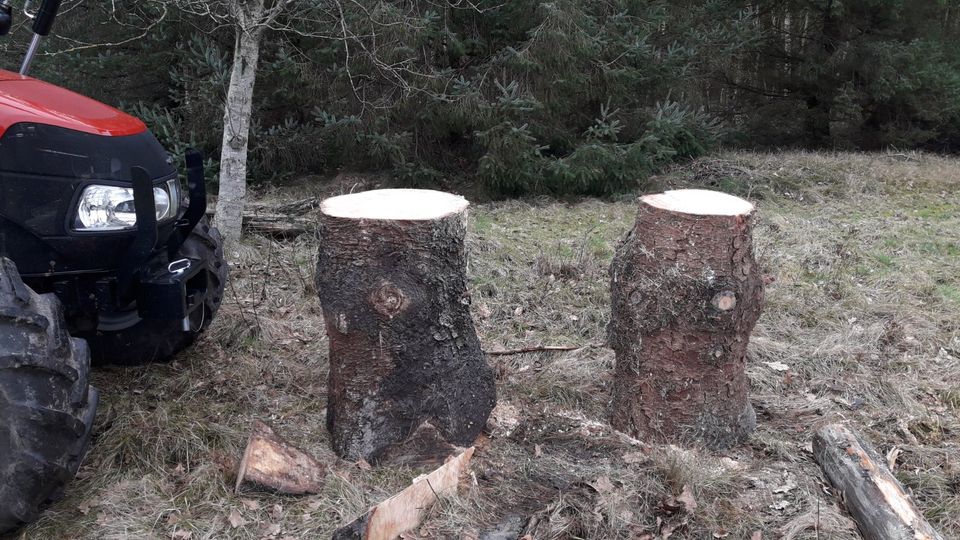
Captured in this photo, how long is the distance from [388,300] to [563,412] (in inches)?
48.4

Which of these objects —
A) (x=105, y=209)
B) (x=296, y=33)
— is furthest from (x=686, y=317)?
(x=296, y=33)

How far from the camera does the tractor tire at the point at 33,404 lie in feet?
7.34

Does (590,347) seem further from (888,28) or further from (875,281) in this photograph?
(888,28)

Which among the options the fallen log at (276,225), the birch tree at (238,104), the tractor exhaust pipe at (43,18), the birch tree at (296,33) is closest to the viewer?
the tractor exhaust pipe at (43,18)

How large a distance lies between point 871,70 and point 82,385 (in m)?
12.7

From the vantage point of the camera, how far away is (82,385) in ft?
8.02

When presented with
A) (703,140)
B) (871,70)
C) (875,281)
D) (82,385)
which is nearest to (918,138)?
(871,70)

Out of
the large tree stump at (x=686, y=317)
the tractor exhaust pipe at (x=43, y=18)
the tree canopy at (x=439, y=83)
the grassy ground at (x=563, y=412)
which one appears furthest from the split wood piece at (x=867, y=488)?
the tree canopy at (x=439, y=83)

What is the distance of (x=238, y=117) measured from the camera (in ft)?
19.1

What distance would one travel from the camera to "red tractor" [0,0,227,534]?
→ 89.8 inches

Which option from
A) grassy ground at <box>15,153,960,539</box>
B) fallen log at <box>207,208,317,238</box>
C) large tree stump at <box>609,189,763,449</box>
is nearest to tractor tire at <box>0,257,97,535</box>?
grassy ground at <box>15,153,960,539</box>

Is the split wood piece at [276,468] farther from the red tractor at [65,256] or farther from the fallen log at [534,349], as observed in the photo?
the fallen log at [534,349]

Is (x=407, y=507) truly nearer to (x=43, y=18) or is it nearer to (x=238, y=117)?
(x=43, y=18)

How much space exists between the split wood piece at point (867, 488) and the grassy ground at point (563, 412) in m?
0.08
